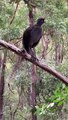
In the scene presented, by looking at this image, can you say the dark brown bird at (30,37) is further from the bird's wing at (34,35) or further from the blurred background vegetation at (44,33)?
the blurred background vegetation at (44,33)

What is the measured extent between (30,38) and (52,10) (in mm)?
3709

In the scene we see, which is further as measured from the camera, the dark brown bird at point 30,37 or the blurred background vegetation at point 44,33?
the blurred background vegetation at point 44,33

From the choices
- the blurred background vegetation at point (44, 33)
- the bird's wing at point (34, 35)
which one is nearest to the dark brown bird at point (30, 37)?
the bird's wing at point (34, 35)

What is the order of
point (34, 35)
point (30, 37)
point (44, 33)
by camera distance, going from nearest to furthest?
point (30, 37) < point (34, 35) < point (44, 33)

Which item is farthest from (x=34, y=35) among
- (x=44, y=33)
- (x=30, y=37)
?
(x=44, y=33)

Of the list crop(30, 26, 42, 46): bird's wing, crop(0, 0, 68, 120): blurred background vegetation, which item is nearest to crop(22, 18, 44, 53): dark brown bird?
crop(30, 26, 42, 46): bird's wing

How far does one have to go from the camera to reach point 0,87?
929 centimetres

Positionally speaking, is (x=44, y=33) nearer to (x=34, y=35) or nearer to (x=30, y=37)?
(x=34, y=35)

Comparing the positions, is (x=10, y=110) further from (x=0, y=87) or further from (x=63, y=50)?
(x=63, y=50)

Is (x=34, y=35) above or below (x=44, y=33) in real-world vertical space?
above

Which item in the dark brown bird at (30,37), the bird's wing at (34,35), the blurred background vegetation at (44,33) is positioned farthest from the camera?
the blurred background vegetation at (44,33)

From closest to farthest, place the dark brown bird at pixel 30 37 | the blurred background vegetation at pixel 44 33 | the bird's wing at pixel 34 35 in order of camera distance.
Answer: the dark brown bird at pixel 30 37, the bird's wing at pixel 34 35, the blurred background vegetation at pixel 44 33

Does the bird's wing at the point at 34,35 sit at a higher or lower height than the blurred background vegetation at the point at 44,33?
higher

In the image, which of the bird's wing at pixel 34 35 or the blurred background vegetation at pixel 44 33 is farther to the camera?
the blurred background vegetation at pixel 44 33
